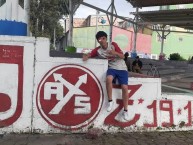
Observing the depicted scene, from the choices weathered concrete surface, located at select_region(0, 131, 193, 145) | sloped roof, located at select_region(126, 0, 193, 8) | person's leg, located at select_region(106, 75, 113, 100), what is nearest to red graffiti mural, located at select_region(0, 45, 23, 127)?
weathered concrete surface, located at select_region(0, 131, 193, 145)

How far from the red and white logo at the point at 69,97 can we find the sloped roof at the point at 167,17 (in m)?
26.4

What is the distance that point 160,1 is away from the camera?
3155cm

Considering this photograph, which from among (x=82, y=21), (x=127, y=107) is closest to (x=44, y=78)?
(x=127, y=107)

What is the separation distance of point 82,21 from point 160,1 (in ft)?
213

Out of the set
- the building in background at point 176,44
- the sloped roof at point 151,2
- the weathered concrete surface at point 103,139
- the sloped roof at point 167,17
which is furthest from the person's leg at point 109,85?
the building in background at point 176,44

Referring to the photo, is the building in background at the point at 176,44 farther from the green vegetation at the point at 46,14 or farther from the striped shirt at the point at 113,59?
the striped shirt at the point at 113,59

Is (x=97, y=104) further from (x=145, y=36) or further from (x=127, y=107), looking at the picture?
(x=145, y=36)

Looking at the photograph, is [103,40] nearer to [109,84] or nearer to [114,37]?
[109,84]

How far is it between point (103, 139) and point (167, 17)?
3040 cm

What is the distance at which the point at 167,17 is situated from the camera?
116ft

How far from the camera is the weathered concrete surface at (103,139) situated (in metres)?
6.16

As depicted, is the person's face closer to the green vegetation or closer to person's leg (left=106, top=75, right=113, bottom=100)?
person's leg (left=106, top=75, right=113, bottom=100)

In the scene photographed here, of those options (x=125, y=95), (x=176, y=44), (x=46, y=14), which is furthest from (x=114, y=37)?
(x=125, y=95)

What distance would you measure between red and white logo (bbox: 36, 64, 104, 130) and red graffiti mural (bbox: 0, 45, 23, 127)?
0.37m
